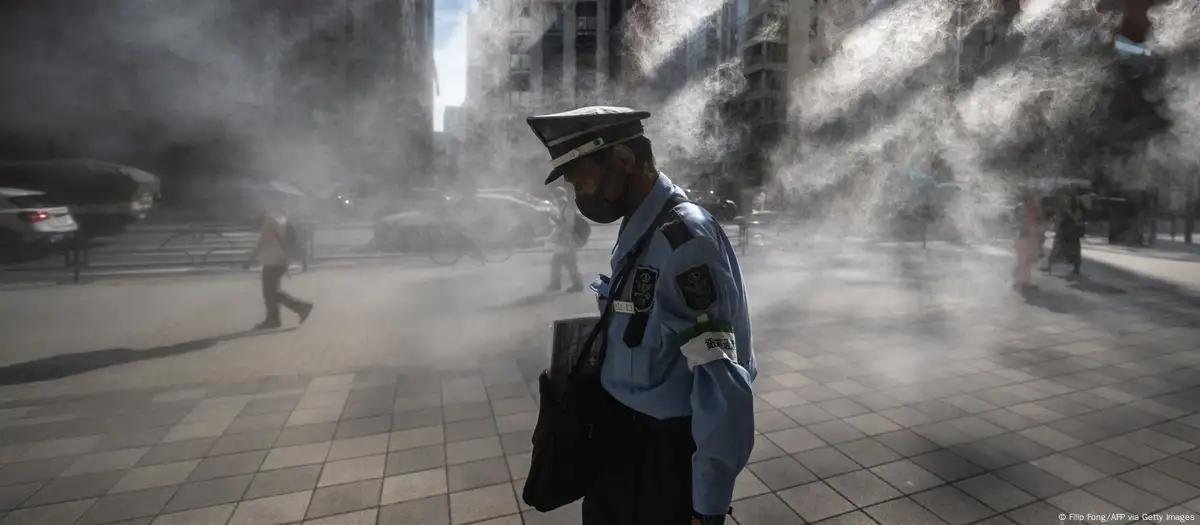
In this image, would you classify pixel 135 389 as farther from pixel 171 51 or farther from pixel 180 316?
pixel 171 51

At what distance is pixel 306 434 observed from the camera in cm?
354

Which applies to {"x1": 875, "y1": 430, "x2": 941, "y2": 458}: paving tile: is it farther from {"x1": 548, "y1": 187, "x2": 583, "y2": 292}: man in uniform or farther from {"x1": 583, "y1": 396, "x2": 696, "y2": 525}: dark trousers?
{"x1": 548, "y1": 187, "x2": 583, "y2": 292}: man in uniform

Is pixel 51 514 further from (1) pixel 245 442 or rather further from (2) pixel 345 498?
(2) pixel 345 498

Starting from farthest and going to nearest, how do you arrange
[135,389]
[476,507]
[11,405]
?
[135,389] → [11,405] → [476,507]

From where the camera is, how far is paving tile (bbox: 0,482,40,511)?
9.07 feet

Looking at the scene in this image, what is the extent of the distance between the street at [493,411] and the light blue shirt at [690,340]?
1.48 m

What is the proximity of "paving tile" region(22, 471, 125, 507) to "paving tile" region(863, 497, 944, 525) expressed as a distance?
3.75 m

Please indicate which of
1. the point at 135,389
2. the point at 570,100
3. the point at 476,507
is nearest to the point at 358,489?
the point at 476,507

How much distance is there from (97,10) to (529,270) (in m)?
6.51

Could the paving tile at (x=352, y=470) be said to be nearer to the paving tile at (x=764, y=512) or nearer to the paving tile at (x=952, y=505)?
the paving tile at (x=764, y=512)

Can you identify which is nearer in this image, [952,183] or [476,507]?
[476,507]

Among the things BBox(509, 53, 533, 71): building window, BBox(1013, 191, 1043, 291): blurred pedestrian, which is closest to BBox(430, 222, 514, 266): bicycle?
BBox(509, 53, 533, 71): building window

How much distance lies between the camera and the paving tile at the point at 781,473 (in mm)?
2895

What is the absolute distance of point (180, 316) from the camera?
6.70 meters
